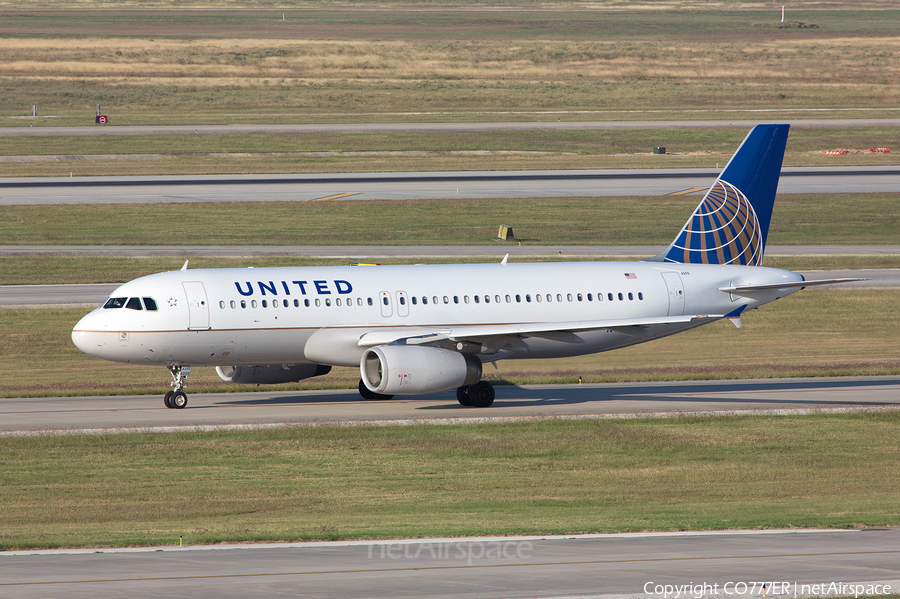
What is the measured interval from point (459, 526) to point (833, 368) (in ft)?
95.0

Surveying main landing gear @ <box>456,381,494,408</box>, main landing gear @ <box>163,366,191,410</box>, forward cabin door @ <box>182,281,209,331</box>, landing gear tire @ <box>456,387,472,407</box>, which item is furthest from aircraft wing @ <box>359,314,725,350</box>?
main landing gear @ <box>163,366,191,410</box>

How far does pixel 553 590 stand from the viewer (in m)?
17.0

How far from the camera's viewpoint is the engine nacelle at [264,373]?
40750 millimetres

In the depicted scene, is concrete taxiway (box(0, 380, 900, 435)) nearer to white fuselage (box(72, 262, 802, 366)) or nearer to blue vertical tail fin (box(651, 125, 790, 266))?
white fuselage (box(72, 262, 802, 366))

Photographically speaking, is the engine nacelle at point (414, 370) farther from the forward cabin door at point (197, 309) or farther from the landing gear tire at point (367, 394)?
the forward cabin door at point (197, 309)

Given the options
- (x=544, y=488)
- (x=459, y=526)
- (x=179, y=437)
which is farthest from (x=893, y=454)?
(x=179, y=437)

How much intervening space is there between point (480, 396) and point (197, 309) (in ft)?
31.8

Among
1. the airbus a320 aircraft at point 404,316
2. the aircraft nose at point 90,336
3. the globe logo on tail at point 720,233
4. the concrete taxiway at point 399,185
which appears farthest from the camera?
the concrete taxiway at point 399,185

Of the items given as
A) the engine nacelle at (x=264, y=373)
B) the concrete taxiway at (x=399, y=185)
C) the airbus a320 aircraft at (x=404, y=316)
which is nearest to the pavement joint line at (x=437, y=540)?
the airbus a320 aircraft at (x=404, y=316)

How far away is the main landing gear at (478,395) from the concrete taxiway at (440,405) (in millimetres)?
408

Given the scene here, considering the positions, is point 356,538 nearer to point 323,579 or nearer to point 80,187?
point 323,579

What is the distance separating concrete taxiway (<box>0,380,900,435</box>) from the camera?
36.2m

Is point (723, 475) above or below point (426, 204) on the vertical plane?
below

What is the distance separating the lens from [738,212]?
1823 inches
